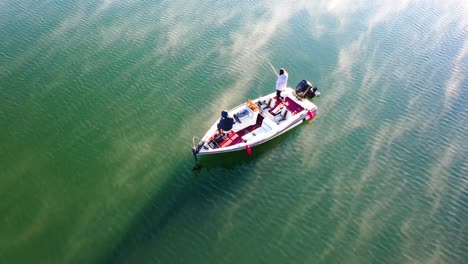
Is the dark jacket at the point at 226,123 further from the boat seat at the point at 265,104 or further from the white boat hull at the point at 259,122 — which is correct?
the boat seat at the point at 265,104

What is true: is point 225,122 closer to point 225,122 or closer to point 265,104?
point 225,122

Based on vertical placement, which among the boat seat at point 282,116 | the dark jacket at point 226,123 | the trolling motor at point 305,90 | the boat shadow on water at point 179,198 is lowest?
the boat shadow on water at point 179,198

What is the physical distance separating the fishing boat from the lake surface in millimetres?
1117

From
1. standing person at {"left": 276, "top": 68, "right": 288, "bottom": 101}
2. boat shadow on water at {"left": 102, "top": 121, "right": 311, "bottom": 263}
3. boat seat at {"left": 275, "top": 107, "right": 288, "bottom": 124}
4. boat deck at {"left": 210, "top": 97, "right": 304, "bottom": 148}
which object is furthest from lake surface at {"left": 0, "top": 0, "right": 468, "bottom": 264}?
standing person at {"left": 276, "top": 68, "right": 288, "bottom": 101}

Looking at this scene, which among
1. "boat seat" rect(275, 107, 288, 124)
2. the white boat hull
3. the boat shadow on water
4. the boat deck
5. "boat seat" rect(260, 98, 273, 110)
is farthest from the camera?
"boat seat" rect(260, 98, 273, 110)

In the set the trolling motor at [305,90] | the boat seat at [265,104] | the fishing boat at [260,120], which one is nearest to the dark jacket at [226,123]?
the fishing boat at [260,120]

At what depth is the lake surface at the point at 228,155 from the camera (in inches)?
683

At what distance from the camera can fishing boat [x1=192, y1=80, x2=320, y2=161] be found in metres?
19.7

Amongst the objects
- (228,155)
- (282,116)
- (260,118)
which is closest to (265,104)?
(260,118)

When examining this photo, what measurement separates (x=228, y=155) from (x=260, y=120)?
3184 mm

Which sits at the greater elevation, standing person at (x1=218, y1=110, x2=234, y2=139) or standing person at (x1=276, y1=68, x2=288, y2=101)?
standing person at (x1=276, y1=68, x2=288, y2=101)

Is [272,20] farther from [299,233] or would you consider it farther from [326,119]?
[299,233]

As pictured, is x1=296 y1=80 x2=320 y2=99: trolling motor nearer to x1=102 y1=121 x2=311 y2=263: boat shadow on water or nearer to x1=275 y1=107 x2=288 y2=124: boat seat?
x1=275 y1=107 x2=288 y2=124: boat seat

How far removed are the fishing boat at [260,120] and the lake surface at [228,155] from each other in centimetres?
112
